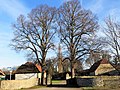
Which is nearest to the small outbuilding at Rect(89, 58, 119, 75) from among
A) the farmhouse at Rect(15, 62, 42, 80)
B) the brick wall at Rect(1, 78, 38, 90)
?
the farmhouse at Rect(15, 62, 42, 80)

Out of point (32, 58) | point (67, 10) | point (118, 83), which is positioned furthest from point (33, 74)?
point (118, 83)

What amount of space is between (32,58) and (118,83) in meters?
17.4

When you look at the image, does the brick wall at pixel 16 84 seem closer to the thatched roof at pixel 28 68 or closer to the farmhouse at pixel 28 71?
the farmhouse at pixel 28 71

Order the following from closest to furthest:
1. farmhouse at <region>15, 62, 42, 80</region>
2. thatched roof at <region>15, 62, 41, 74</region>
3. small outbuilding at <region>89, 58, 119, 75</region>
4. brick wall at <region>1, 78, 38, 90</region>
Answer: brick wall at <region>1, 78, 38, 90</region>
farmhouse at <region>15, 62, 42, 80</region>
thatched roof at <region>15, 62, 41, 74</region>
small outbuilding at <region>89, 58, 119, 75</region>

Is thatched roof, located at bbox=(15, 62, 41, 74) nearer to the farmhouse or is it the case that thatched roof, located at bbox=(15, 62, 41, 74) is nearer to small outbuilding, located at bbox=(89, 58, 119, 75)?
the farmhouse

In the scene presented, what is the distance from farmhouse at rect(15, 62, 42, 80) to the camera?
50438 millimetres

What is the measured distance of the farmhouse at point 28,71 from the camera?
165 ft

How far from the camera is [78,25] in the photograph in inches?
1651

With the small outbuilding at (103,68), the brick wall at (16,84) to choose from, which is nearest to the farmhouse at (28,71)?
the brick wall at (16,84)

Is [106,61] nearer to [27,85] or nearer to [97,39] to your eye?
[97,39]

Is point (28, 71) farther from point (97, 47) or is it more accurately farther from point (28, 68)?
point (97, 47)

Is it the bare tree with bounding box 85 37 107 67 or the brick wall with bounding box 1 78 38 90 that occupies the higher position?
the bare tree with bounding box 85 37 107 67

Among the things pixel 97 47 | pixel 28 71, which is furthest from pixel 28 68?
pixel 97 47

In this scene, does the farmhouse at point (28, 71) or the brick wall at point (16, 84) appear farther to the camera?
the farmhouse at point (28, 71)
